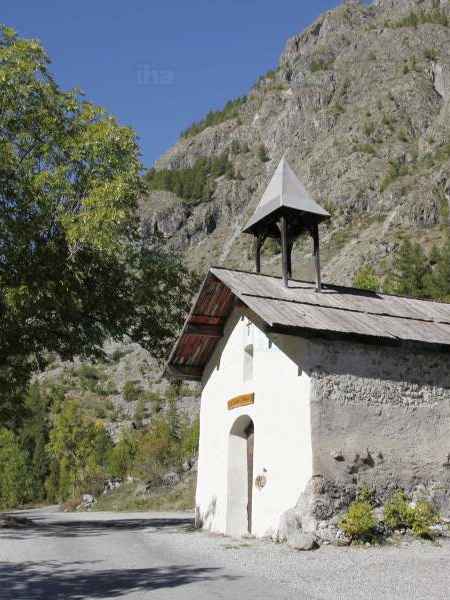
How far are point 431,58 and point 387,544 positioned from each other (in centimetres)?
13454

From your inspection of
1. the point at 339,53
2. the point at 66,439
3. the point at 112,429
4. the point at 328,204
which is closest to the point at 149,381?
the point at 112,429

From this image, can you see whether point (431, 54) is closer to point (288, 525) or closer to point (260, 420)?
point (260, 420)

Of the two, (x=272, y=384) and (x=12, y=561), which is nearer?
(x=12, y=561)

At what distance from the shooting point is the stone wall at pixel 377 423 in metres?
13.3

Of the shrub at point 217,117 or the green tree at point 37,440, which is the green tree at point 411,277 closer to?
the green tree at point 37,440

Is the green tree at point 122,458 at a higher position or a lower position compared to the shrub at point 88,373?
lower

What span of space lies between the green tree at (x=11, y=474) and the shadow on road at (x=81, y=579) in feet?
169

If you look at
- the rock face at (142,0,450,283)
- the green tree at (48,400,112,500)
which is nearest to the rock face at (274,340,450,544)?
the green tree at (48,400,112,500)

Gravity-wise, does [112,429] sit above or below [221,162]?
below

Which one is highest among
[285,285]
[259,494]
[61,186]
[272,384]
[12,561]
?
[61,186]

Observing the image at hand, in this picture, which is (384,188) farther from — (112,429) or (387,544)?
(387,544)

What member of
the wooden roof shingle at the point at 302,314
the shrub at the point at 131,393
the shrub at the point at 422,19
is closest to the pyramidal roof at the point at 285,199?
the wooden roof shingle at the point at 302,314

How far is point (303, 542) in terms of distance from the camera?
39.5 ft

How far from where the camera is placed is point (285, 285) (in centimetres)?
1728
